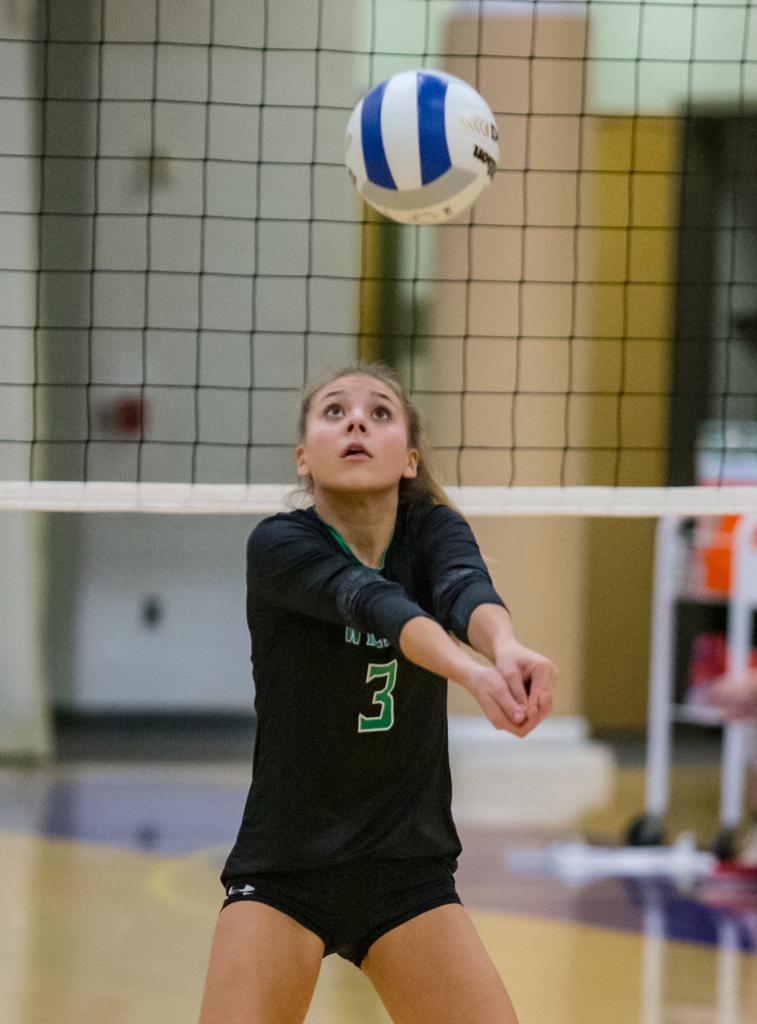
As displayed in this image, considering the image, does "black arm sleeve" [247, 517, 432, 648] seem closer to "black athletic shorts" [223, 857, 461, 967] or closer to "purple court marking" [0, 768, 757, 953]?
"black athletic shorts" [223, 857, 461, 967]

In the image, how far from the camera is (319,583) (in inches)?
93.8

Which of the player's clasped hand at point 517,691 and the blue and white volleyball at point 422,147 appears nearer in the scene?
the player's clasped hand at point 517,691

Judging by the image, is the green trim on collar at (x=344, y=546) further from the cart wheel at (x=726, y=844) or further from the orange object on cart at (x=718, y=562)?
the orange object on cart at (x=718, y=562)

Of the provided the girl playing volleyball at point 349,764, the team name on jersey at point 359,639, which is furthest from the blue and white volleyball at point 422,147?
the team name on jersey at point 359,639

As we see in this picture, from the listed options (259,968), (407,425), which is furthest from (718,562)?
(259,968)

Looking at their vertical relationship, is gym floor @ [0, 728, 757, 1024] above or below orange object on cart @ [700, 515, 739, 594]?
below

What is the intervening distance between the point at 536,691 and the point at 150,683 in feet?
21.5

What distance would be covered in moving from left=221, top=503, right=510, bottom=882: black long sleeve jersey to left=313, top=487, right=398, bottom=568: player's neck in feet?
0.07

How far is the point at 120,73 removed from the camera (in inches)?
309

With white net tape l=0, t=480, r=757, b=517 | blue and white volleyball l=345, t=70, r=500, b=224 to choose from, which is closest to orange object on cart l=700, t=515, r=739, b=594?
white net tape l=0, t=480, r=757, b=517

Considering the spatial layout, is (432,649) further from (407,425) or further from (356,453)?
(407,425)

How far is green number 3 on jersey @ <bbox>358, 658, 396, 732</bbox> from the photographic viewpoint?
2.53m

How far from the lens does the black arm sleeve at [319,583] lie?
2.25 m

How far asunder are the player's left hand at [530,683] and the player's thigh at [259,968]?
638 millimetres
